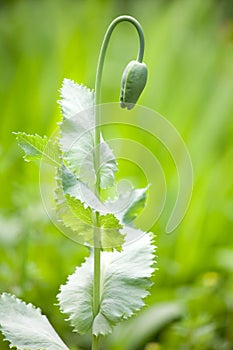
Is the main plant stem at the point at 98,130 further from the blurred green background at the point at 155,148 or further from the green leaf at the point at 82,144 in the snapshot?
the blurred green background at the point at 155,148

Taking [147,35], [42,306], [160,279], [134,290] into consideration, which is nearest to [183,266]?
[160,279]

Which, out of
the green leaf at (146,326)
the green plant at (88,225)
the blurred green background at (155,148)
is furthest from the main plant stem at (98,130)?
the green leaf at (146,326)

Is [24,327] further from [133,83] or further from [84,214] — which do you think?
[133,83]

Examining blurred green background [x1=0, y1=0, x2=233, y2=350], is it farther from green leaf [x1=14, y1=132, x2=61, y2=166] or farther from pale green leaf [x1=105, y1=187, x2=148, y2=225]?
green leaf [x1=14, y1=132, x2=61, y2=166]

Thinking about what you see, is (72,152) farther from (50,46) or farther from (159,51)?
(50,46)

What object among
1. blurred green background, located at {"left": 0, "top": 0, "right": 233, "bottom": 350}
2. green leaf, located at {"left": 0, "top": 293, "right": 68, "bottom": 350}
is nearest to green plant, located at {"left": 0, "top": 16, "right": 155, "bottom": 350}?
green leaf, located at {"left": 0, "top": 293, "right": 68, "bottom": 350}

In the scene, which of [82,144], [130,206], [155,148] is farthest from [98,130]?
[155,148]
